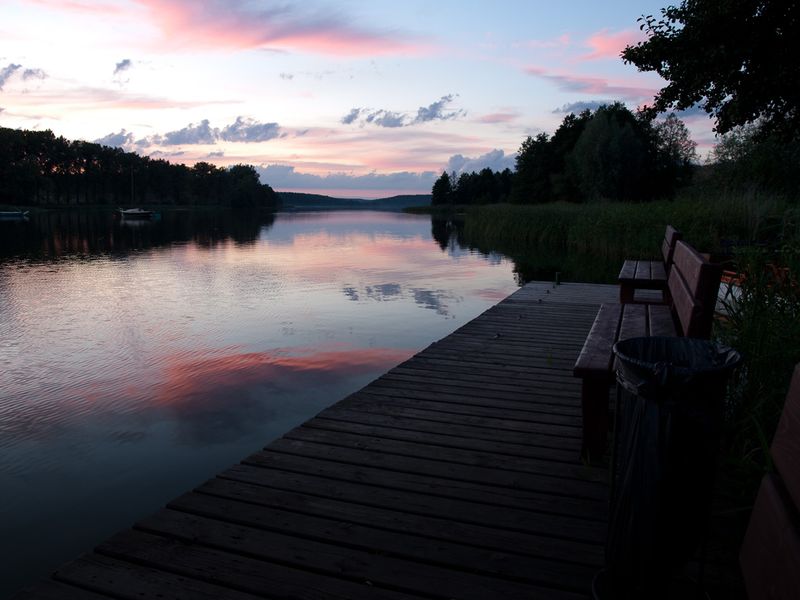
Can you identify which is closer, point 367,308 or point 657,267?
point 657,267

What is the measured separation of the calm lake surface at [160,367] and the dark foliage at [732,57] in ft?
23.6

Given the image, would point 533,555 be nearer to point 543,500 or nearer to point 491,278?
point 543,500

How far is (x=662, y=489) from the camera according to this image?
2029 millimetres

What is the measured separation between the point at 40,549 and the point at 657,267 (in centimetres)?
823

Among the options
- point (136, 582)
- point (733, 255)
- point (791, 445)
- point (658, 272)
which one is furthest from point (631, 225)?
point (136, 582)

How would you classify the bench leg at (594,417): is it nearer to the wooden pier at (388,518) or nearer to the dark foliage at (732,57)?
the wooden pier at (388,518)

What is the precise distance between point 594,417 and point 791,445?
188 cm

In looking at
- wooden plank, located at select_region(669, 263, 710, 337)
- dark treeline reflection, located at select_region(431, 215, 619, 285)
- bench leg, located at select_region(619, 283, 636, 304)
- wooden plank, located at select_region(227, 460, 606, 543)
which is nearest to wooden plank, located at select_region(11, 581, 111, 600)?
wooden plank, located at select_region(227, 460, 606, 543)

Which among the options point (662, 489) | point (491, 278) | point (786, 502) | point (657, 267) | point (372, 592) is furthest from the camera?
point (491, 278)

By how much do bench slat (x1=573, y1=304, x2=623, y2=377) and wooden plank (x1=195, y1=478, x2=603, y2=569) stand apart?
39.8 inches

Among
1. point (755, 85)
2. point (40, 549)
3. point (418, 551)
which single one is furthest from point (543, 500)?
point (755, 85)

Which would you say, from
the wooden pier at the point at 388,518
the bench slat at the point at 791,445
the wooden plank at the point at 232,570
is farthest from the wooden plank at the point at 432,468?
the bench slat at the point at 791,445

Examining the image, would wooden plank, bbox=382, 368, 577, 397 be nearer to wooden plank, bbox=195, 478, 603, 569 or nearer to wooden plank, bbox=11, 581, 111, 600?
wooden plank, bbox=195, 478, 603, 569

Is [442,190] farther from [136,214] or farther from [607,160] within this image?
[607,160]
